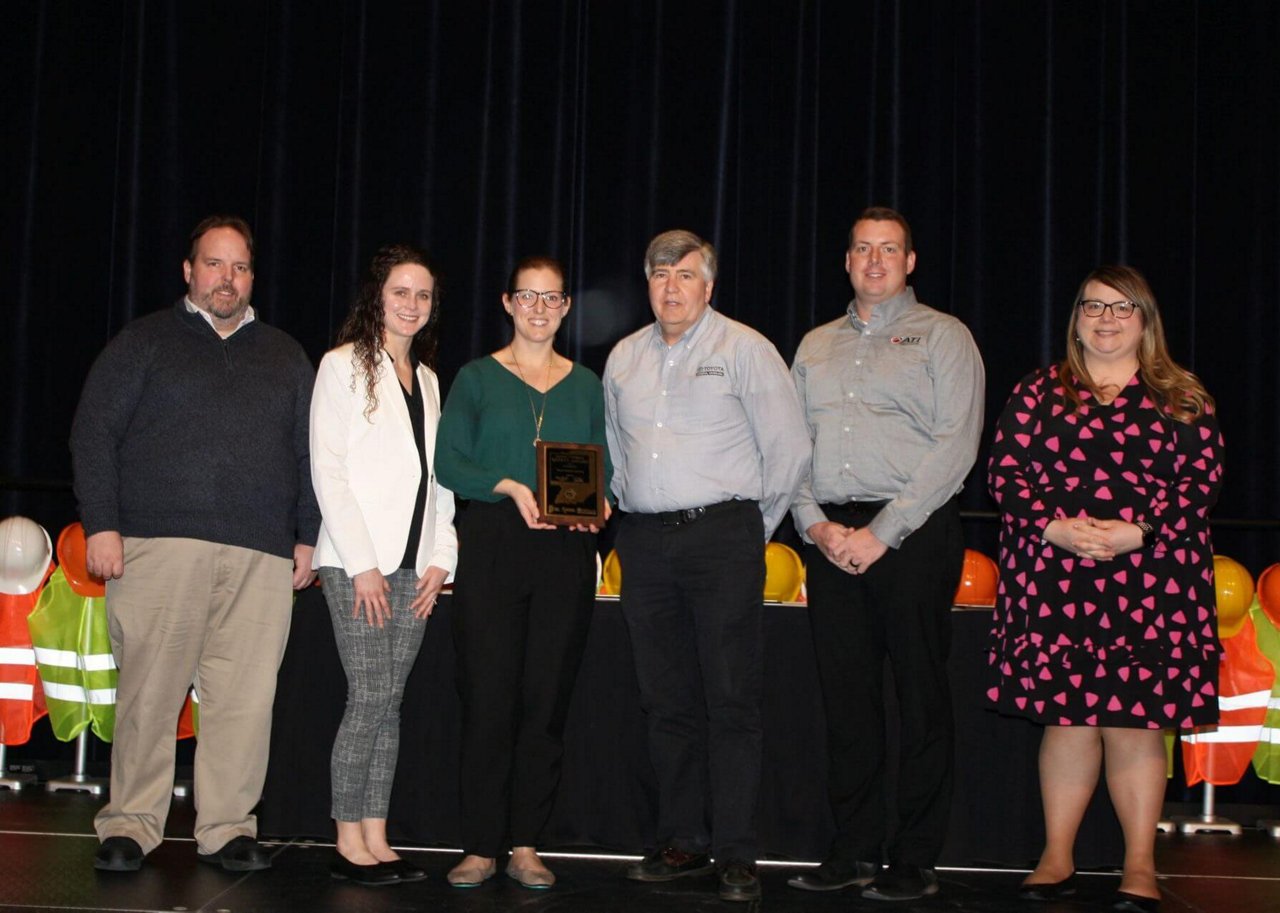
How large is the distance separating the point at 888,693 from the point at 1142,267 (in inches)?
113

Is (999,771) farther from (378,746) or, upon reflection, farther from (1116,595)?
(378,746)

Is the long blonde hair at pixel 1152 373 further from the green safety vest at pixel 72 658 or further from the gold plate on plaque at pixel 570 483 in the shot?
the green safety vest at pixel 72 658

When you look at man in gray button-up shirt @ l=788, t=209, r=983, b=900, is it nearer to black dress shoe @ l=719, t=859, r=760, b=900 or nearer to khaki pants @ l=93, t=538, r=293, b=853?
black dress shoe @ l=719, t=859, r=760, b=900

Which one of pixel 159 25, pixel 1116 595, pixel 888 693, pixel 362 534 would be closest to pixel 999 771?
pixel 888 693

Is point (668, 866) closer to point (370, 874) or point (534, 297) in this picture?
point (370, 874)

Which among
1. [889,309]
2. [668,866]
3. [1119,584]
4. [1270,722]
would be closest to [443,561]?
[668,866]

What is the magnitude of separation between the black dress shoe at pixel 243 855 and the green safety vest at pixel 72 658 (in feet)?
4.92

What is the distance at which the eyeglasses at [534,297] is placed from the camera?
3.46 m

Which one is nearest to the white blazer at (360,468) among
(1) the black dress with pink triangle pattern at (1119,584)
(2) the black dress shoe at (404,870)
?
(2) the black dress shoe at (404,870)

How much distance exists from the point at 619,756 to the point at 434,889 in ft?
2.34

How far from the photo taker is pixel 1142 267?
5.69 m

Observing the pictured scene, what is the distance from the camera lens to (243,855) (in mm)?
3516

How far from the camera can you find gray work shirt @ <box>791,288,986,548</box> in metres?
3.46

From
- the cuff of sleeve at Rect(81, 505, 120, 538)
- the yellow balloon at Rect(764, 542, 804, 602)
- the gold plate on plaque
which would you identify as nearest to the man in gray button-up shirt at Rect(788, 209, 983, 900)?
the gold plate on plaque
